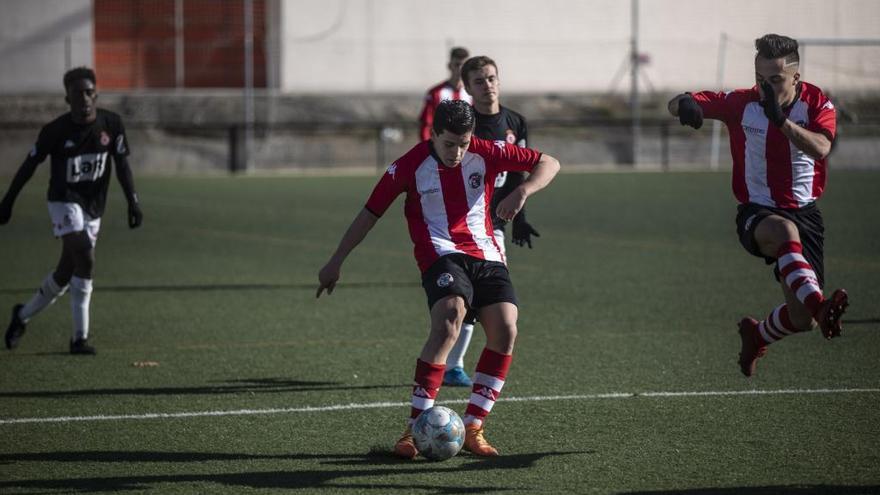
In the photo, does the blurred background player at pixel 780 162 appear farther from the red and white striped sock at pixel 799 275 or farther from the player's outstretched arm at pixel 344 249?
the player's outstretched arm at pixel 344 249

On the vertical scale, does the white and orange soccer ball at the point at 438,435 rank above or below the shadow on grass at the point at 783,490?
above

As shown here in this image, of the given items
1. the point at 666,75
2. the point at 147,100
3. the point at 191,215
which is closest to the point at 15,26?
the point at 147,100

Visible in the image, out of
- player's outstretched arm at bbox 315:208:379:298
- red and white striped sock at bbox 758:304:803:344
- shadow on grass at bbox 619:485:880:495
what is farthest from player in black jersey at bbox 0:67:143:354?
shadow on grass at bbox 619:485:880:495

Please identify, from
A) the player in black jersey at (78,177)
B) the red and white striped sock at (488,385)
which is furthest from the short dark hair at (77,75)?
the red and white striped sock at (488,385)

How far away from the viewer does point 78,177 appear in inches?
359

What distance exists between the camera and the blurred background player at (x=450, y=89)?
11266 millimetres

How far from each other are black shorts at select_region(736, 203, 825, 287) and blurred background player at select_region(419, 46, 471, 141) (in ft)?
14.7

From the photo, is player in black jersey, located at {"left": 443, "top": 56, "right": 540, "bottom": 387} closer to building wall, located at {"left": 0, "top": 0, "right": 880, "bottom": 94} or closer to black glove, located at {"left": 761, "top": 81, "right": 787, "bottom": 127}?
black glove, located at {"left": 761, "top": 81, "right": 787, "bottom": 127}

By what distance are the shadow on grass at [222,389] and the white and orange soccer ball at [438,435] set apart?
1876 mm

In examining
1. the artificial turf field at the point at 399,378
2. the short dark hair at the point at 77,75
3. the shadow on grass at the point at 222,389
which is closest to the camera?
the artificial turf field at the point at 399,378

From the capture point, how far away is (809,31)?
33.6 m

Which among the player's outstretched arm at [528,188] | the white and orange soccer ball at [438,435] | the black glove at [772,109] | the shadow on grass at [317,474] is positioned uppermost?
the black glove at [772,109]

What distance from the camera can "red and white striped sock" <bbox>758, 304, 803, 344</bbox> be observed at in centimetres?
719

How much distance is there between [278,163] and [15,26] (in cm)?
674
